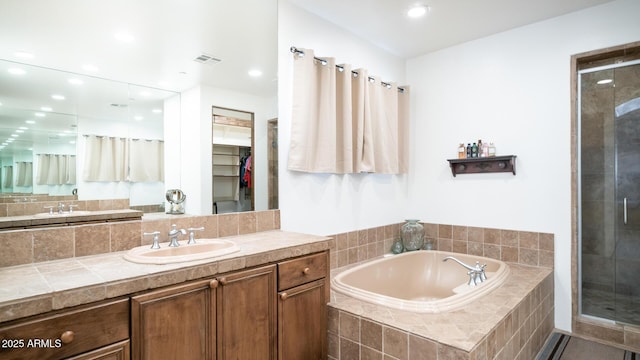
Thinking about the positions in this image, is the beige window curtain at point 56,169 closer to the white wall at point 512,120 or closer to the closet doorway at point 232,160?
the closet doorway at point 232,160

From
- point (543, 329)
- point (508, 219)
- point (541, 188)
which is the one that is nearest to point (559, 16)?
point (541, 188)

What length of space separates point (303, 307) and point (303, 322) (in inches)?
3.2

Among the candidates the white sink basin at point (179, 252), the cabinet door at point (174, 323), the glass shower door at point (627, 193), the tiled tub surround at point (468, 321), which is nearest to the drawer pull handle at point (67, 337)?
the cabinet door at point (174, 323)

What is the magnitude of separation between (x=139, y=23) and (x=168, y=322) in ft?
5.13

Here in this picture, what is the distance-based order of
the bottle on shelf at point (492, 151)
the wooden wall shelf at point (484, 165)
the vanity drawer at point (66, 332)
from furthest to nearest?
the bottle on shelf at point (492, 151), the wooden wall shelf at point (484, 165), the vanity drawer at point (66, 332)

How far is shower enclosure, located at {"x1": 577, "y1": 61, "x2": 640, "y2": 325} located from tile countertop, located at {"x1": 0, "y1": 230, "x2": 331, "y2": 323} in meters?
2.63

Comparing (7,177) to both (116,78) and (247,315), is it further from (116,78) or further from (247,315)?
(247,315)

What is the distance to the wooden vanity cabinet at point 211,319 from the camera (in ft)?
4.16

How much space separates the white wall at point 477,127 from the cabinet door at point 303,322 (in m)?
0.71

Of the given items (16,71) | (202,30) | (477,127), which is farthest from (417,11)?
(16,71)

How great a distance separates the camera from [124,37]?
1.74 meters

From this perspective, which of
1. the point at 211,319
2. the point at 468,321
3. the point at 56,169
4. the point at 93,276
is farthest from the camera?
the point at 468,321

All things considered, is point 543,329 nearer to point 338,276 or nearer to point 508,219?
point 508,219

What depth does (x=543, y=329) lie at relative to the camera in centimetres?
256
